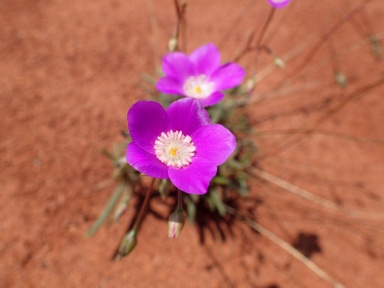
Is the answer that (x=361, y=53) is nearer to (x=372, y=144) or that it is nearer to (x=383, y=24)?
(x=383, y=24)

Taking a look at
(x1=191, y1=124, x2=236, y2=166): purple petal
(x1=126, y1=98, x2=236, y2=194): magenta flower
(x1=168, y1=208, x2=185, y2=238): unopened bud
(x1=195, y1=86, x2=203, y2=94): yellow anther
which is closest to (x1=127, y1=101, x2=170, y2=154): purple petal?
(x1=126, y1=98, x2=236, y2=194): magenta flower

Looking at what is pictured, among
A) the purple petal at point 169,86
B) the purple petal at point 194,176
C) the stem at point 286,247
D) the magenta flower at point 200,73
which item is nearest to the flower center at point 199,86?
the magenta flower at point 200,73

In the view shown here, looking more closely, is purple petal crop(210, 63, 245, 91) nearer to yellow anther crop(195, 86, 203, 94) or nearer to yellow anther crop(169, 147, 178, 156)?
yellow anther crop(195, 86, 203, 94)

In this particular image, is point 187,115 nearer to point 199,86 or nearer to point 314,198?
point 199,86

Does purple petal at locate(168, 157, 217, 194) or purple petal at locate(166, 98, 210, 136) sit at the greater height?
purple petal at locate(166, 98, 210, 136)

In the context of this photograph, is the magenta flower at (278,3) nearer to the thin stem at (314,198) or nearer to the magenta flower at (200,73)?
the magenta flower at (200,73)
